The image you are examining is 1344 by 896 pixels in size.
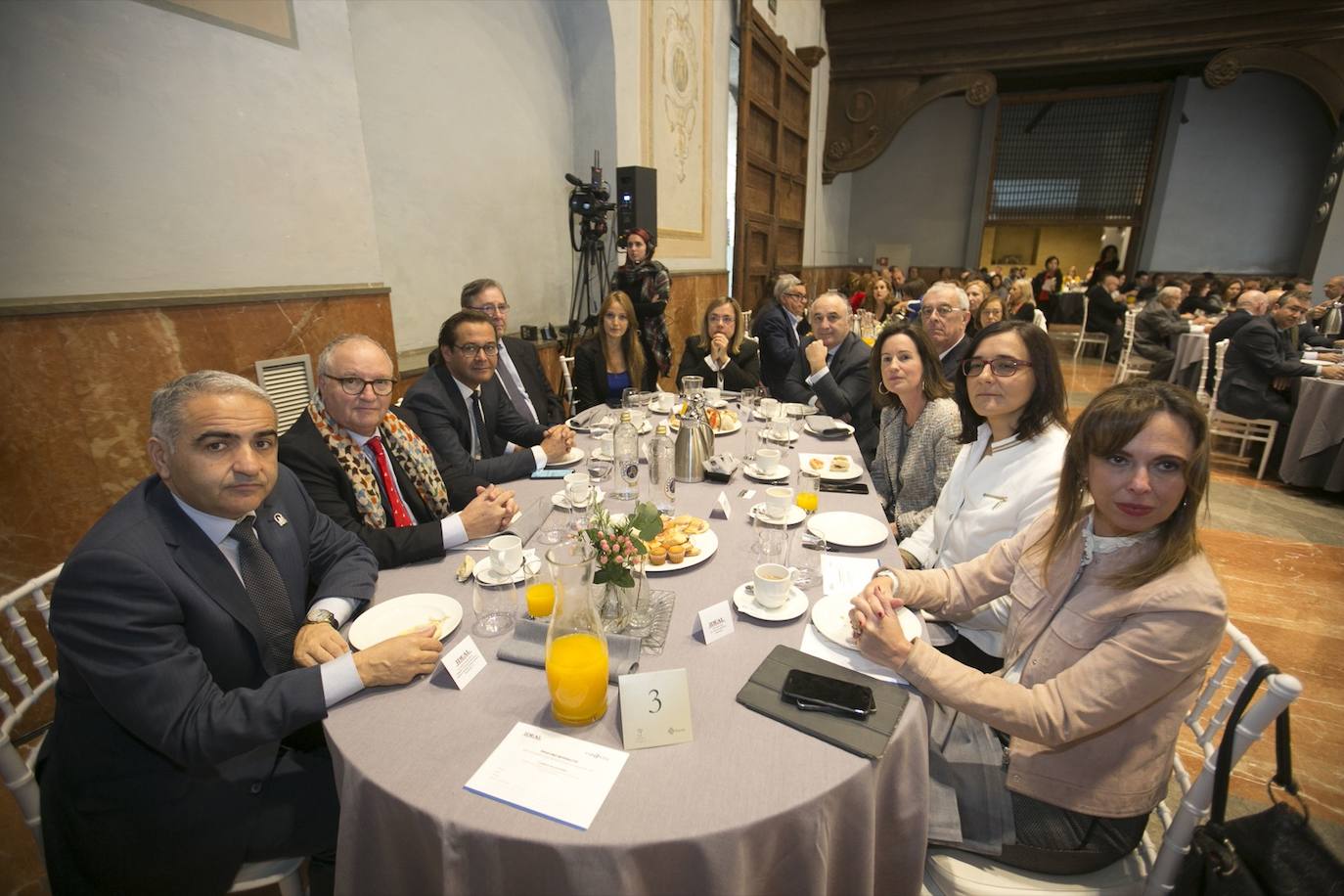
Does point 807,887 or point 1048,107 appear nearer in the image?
point 807,887

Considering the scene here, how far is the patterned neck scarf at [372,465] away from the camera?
71.3 inches

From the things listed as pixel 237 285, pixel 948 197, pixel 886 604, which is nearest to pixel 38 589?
pixel 237 285

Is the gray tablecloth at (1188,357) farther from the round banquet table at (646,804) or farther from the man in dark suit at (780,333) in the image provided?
the round banquet table at (646,804)

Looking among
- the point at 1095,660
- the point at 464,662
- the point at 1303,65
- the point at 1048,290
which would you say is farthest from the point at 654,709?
the point at 1303,65

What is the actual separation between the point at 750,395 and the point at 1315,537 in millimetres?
3620

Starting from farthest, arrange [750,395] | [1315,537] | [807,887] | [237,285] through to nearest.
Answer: [1315,537] → [750,395] → [237,285] → [807,887]

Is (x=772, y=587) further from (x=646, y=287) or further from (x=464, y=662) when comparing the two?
(x=646, y=287)

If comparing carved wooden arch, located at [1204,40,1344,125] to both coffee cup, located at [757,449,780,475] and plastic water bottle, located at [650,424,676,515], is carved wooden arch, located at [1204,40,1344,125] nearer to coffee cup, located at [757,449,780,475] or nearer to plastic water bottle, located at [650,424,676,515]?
coffee cup, located at [757,449,780,475]

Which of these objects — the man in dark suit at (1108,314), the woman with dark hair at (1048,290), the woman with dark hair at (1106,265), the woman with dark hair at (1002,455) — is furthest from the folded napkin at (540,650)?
the woman with dark hair at (1106,265)

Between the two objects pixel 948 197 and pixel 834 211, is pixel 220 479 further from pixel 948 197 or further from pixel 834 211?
pixel 948 197

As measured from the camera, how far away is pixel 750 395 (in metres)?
3.01

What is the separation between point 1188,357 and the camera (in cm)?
637

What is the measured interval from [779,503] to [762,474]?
0.47m

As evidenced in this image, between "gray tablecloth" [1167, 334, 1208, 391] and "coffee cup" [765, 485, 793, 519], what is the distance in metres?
6.69
